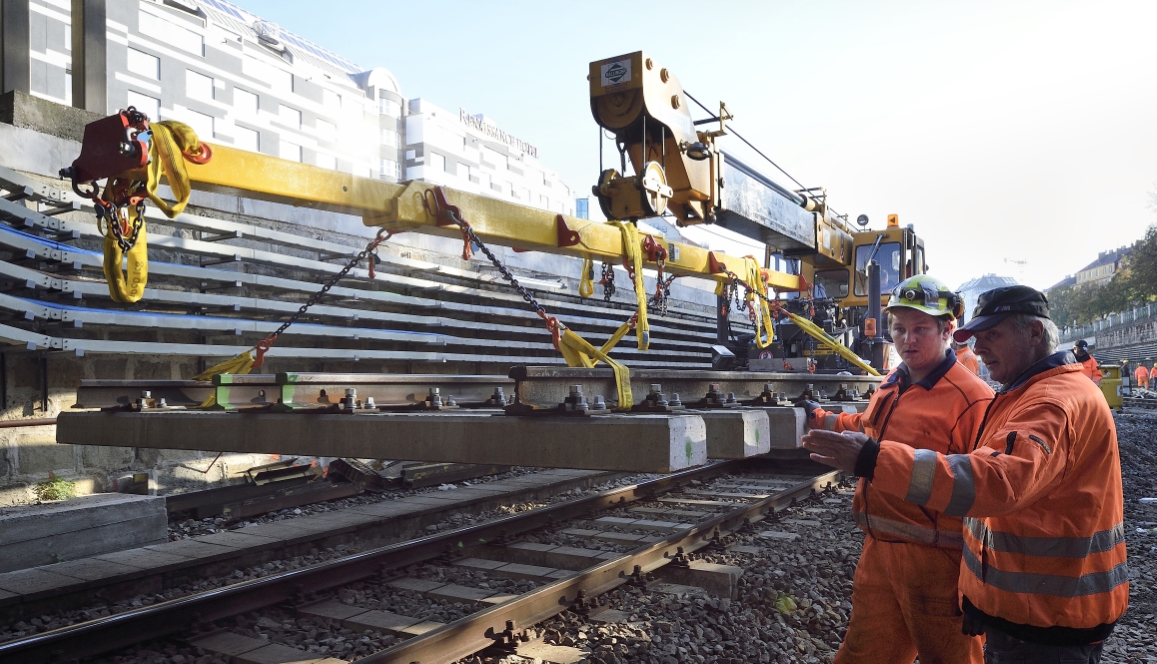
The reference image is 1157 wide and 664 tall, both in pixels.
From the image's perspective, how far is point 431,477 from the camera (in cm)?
866

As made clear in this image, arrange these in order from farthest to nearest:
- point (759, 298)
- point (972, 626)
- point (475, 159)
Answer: point (475, 159) → point (759, 298) → point (972, 626)

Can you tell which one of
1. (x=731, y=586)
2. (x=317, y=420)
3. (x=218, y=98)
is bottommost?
(x=731, y=586)

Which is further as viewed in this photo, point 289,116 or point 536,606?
point 289,116

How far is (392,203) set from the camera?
5.06 m

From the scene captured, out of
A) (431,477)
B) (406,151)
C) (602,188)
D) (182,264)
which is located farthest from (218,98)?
(602,188)

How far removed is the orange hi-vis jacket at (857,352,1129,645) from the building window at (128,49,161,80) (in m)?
34.2

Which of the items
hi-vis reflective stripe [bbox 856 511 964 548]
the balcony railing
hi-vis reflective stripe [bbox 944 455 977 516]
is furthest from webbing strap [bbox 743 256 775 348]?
the balcony railing

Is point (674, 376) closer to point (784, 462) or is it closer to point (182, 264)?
point (784, 462)

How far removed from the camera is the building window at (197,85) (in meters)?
31.2

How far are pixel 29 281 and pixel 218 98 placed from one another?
30.1 metres

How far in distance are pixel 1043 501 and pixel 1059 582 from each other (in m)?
0.23

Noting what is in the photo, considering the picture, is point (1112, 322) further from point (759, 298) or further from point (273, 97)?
point (273, 97)

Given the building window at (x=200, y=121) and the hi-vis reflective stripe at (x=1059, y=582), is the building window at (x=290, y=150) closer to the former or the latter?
the building window at (x=200, y=121)

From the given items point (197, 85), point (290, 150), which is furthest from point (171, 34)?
point (290, 150)
